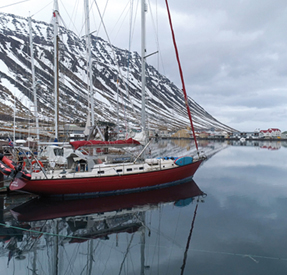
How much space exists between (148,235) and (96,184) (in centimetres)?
754

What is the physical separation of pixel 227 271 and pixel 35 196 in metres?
16.9

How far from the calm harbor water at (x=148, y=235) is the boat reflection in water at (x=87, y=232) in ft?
0.16

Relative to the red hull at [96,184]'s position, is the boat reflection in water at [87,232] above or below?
below

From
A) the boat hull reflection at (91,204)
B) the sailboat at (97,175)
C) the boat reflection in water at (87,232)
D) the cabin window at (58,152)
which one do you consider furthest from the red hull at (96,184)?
the cabin window at (58,152)

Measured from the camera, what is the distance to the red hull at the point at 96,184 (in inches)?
719

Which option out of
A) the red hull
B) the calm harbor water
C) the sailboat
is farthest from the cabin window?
the calm harbor water

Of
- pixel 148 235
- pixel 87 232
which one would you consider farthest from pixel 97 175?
pixel 148 235

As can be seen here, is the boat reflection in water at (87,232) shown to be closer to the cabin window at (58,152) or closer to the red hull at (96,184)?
the red hull at (96,184)

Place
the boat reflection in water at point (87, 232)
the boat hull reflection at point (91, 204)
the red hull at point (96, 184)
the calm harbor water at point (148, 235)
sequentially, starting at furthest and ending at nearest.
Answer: the red hull at point (96, 184)
the boat hull reflection at point (91, 204)
the boat reflection in water at point (87, 232)
the calm harbor water at point (148, 235)

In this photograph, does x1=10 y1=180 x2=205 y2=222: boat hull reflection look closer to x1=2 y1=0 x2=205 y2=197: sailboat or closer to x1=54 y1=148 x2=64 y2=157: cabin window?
x1=2 y1=0 x2=205 y2=197: sailboat

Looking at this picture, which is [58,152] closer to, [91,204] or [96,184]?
[96,184]

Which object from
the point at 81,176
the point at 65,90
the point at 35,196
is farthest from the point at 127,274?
the point at 65,90

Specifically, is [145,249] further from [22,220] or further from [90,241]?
[22,220]

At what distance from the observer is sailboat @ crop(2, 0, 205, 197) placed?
59.9 feet
